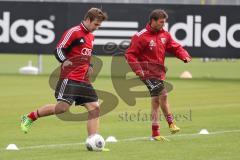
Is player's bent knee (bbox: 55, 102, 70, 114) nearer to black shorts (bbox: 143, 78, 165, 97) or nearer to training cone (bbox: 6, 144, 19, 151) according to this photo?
training cone (bbox: 6, 144, 19, 151)

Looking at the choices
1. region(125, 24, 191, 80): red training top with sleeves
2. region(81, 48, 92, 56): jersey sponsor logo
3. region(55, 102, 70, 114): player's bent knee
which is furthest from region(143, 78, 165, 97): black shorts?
region(55, 102, 70, 114): player's bent knee

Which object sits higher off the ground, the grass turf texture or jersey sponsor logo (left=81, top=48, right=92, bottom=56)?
jersey sponsor logo (left=81, top=48, right=92, bottom=56)

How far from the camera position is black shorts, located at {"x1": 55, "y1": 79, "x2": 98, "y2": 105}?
46.1ft

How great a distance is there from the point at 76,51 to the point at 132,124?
447 centimetres

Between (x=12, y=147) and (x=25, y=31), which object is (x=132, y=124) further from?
(x=25, y=31)

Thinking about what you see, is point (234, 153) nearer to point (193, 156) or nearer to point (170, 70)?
point (193, 156)

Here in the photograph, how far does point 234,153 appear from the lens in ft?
43.9

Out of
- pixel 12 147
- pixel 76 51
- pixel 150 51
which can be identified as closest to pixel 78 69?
pixel 76 51

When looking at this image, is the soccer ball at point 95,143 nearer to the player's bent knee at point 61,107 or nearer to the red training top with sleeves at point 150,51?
the player's bent knee at point 61,107

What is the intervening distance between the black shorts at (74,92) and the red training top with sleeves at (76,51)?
0.10m

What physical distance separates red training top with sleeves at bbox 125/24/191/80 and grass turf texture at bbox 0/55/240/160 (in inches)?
47.0

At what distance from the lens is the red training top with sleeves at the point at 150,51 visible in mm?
15758

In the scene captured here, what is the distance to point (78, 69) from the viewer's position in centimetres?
1413

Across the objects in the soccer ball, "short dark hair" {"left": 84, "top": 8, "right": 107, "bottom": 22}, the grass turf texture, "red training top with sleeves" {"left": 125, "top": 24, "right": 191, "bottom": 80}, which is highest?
"short dark hair" {"left": 84, "top": 8, "right": 107, "bottom": 22}
